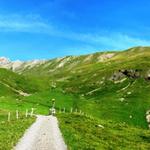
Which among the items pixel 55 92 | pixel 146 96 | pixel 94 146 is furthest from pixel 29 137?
pixel 146 96

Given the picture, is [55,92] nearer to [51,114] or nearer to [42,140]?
[51,114]

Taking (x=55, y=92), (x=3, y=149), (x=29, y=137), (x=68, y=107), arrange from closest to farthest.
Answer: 1. (x=3, y=149)
2. (x=29, y=137)
3. (x=68, y=107)
4. (x=55, y=92)

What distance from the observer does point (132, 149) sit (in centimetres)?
4916

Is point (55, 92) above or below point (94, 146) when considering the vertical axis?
above

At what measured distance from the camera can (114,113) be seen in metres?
130

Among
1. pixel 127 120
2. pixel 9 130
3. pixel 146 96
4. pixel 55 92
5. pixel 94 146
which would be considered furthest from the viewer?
pixel 146 96

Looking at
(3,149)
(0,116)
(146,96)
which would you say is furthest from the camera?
(146,96)

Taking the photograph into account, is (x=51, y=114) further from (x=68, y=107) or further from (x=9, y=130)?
(x=9, y=130)

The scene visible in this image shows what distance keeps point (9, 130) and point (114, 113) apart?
76.3 m

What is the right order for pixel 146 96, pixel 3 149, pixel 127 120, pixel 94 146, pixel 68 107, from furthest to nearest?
pixel 146 96
pixel 68 107
pixel 127 120
pixel 94 146
pixel 3 149

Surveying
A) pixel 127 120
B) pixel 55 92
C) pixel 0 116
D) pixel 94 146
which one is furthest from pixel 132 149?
pixel 55 92

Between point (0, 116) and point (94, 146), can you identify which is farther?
point (0, 116)

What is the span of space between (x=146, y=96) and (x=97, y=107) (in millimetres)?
36218

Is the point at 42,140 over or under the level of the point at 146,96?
under
